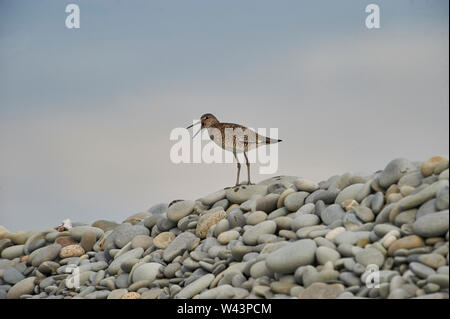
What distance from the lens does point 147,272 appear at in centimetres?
317

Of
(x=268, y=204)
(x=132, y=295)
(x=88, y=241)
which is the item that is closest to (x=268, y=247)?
(x=268, y=204)

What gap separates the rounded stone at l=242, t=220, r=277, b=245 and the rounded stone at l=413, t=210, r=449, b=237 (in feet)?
2.57

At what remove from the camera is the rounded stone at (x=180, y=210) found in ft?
11.8

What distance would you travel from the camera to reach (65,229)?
4102 mm

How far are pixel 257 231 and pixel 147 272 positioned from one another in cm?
64

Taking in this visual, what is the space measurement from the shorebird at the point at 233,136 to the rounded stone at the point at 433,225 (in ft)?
3.94

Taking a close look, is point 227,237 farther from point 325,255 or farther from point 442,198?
point 442,198

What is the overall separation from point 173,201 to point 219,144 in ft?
1.66

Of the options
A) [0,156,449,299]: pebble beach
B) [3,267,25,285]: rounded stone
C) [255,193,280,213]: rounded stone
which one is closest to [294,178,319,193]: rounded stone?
[0,156,449,299]: pebble beach

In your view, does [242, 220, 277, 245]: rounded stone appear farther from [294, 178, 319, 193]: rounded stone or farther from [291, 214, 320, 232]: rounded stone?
[294, 178, 319, 193]: rounded stone

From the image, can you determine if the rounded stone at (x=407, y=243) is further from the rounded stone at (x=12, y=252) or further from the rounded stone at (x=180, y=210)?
the rounded stone at (x=12, y=252)

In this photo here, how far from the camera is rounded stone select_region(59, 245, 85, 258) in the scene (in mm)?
3760
